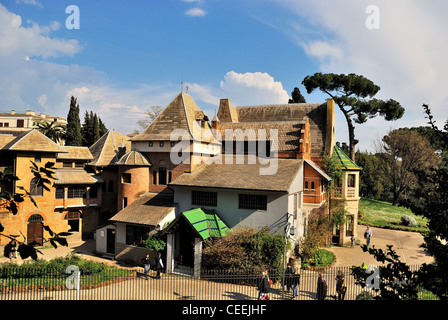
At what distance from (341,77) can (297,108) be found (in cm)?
1204

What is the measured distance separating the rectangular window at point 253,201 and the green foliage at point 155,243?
20.8 ft

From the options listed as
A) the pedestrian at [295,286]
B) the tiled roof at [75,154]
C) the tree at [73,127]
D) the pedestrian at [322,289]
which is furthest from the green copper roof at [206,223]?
the tree at [73,127]

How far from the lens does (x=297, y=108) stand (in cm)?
3484

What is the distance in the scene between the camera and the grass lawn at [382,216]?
1525 inches

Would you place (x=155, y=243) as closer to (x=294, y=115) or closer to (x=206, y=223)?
(x=206, y=223)

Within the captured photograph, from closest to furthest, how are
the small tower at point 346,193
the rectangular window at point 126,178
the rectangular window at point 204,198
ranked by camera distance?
the rectangular window at point 204,198 → the rectangular window at point 126,178 → the small tower at point 346,193

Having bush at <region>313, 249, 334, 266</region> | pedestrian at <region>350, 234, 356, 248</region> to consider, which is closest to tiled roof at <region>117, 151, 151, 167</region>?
bush at <region>313, 249, 334, 266</region>

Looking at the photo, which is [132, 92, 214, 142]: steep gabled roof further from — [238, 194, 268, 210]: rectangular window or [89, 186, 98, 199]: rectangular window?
[238, 194, 268, 210]: rectangular window

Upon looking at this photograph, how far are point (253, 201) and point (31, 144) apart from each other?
2066 centimetres

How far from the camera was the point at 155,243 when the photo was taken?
21781 millimetres

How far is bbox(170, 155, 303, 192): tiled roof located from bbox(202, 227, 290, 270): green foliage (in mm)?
3563

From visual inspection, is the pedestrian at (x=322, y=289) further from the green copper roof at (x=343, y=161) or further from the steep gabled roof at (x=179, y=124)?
the green copper roof at (x=343, y=161)
